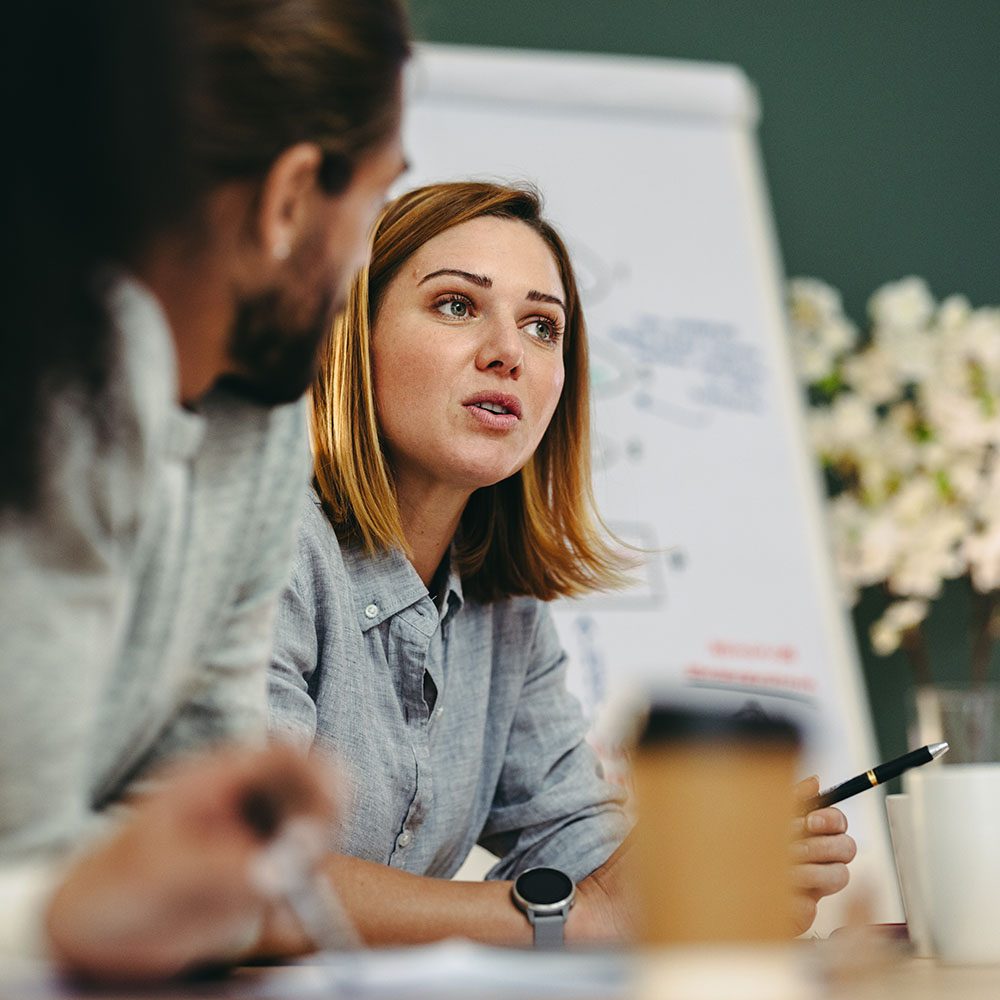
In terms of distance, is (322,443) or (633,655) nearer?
(322,443)

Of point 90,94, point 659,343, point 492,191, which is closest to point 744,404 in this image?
point 659,343

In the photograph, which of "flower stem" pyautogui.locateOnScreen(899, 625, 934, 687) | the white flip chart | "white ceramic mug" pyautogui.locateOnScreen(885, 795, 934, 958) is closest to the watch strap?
"white ceramic mug" pyautogui.locateOnScreen(885, 795, 934, 958)

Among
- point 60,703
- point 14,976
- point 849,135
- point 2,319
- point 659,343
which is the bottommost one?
point 14,976

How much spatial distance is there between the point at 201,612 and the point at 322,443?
0.63 meters

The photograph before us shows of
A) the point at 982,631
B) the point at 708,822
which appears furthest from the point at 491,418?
the point at 982,631

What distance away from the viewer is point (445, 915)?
1164 millimetres

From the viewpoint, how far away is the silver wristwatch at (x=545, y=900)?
1186mm

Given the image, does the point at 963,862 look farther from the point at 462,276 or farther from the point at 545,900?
the point at 462,276

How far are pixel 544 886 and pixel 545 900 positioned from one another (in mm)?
16

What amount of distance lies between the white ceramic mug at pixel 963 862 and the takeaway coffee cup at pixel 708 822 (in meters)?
0.46

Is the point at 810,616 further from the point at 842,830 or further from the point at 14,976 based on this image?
the point at 14,976

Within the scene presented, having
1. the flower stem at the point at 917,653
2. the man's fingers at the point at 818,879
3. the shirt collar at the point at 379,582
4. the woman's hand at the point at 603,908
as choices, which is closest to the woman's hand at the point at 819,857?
the man's fingers at the point at 818,879

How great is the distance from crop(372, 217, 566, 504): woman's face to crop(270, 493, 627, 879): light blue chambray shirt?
13 centimetres

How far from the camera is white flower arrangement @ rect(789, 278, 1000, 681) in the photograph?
2.47 meters
